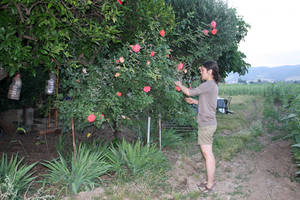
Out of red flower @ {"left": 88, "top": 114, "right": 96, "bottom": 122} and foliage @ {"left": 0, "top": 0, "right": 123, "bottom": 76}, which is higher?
foliage @ {"left": 0, "top": 0, "right": 123, "bottom": 76}

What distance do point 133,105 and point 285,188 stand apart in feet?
9.07

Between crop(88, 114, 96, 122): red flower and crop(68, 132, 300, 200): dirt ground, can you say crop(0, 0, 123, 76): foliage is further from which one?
crop(68, 132, 300, 200): dirt ground

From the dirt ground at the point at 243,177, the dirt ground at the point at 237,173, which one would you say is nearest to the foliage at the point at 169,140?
the dirt ground at the point at 237,173

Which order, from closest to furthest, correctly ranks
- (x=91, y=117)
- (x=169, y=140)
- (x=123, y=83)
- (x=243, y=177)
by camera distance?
(x=91, y=117) < (x=123, y=83) < (x=243, y=177) < (x=169, y=140)

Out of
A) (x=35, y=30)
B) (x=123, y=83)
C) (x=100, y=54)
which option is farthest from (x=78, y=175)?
(x=100, y=54)

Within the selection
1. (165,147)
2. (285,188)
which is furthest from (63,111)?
(285,188)

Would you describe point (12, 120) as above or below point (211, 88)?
below

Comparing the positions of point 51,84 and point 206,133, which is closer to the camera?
point 206,133

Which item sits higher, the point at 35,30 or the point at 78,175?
the point at 35,30

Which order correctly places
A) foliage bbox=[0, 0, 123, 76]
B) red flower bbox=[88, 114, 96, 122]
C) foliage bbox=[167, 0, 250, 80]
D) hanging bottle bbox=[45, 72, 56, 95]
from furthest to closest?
foliage bbox=[167, 0, 250, 80] < hanging bottle bbox=[45, 72, 56, 95] < red flower bbox=[88, 114, 96, 122] < foliage bbox=[0, 0, 123, 76]

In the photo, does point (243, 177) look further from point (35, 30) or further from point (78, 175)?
point (35, 30)

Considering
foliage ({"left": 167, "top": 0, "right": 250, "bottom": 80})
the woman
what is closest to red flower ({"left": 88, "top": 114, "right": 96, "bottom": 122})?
the woman

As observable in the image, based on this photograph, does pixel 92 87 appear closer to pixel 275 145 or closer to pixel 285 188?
pixel 285 188

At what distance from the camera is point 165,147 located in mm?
5426
